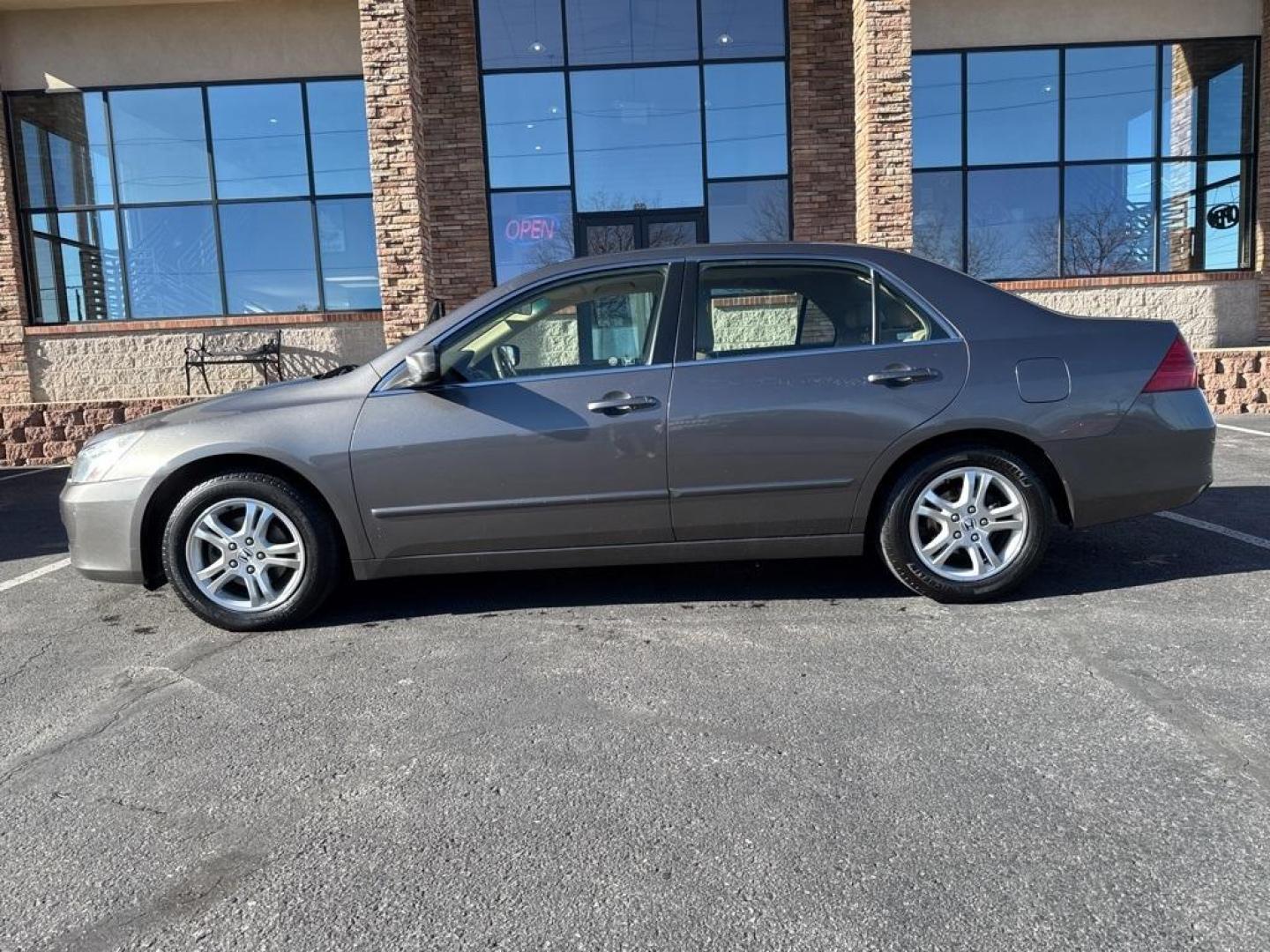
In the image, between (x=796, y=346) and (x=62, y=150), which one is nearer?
(x=796, y=346)

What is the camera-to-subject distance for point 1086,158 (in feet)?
43.4

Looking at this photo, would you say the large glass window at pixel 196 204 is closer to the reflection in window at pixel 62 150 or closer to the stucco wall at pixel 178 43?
the reflection in window at pixel 62 150

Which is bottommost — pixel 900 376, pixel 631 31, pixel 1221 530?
pixel 1221 530

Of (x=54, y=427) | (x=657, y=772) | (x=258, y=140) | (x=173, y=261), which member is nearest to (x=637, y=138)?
(x=258, y=140)

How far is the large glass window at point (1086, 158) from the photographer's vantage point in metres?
13.1

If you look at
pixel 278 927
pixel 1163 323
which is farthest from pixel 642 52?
pixel 278 927

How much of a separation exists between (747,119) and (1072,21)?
4.75 metres

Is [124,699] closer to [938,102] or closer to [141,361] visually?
[141,361]

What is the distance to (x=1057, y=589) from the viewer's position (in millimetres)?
4250

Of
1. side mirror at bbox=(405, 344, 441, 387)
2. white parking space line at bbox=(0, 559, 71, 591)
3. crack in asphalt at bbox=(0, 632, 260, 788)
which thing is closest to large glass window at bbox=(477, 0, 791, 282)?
white parking space line at bbox=(0, 559, 71, 591)

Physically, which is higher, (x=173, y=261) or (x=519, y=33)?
(x=519, y=33)

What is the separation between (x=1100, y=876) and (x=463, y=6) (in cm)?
1333

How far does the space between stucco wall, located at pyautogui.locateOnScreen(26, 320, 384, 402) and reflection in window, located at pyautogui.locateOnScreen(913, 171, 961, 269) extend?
25.8 ft

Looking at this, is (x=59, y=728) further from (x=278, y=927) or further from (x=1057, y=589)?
(x=1057, y=589)
